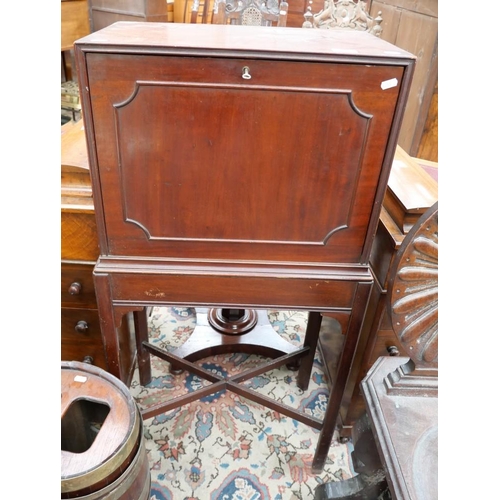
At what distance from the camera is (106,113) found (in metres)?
0.91

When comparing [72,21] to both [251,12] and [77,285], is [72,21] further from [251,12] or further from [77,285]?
[77,285]

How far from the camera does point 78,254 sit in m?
1.46

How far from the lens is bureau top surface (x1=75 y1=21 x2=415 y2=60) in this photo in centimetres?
84

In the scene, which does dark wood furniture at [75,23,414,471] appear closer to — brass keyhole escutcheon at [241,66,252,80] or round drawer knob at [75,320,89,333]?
brass keyhole escutcheon at [241,66,252,80]

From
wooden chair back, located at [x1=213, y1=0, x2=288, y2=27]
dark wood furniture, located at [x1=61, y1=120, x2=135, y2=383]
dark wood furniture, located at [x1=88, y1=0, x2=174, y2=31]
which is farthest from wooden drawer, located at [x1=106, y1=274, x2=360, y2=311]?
dark wood furniture, located at [x1=88, y1=0, x2=174, y2=31]

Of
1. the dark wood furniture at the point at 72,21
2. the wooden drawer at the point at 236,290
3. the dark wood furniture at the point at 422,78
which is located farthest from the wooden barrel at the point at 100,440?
the dark wood furniture at the point at 72,21

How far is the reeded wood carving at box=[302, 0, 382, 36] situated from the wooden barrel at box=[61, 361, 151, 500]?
1.80 m

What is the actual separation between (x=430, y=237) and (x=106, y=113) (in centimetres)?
71

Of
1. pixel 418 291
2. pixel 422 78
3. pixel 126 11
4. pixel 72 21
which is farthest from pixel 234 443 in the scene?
Answer: pixel 126 11

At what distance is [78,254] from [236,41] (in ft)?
2.99

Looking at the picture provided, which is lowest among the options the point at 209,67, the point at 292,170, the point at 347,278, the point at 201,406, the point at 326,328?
the point at 201,406

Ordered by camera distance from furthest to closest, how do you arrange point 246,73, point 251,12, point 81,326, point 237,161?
point 251,12
point 81,326
point 237,161
point 246,73
